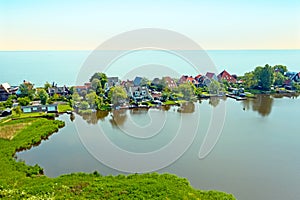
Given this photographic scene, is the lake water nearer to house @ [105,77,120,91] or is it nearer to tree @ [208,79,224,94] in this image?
tree @ [208,79,224,94]

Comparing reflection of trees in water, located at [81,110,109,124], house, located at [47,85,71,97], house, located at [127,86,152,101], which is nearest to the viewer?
reflection of trees in water, located at [81,110,109,124]

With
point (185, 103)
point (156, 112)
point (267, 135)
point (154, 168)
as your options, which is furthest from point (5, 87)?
point (267, 135)

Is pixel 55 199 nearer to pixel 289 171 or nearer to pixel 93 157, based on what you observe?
pixel 93 157

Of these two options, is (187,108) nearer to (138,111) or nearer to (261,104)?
(138,111)

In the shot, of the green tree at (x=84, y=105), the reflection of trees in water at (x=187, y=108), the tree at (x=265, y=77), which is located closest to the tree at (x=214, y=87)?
the reflection of trees in water at (x=187, y=108)

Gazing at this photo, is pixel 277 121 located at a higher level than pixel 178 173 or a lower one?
higher

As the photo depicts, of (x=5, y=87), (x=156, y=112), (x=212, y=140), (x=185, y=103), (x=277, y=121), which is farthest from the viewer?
(x=5, y=87)

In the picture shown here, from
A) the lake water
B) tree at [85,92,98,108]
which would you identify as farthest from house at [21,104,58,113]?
tree at [85,92,98,108]

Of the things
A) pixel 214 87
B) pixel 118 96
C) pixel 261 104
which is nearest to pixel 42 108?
pixel 118 96
